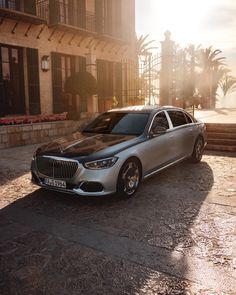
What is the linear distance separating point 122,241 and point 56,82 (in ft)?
40.0

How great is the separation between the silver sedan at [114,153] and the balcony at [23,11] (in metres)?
8.20

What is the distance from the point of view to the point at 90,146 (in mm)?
5270

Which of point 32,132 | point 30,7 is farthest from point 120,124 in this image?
point 30,7

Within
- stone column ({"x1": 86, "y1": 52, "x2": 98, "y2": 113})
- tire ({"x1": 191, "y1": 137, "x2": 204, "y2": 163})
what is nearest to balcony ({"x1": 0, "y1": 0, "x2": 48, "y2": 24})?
stone column ({"x1": 86, "y1": 52, "x2": 98, "y2": 113})

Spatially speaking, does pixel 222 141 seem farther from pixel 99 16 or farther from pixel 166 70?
pixel 99 16

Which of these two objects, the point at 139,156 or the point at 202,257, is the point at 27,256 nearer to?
the point at 202,257

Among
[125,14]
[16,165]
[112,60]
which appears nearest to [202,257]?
[16,165]

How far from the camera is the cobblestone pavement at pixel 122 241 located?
2.96 m

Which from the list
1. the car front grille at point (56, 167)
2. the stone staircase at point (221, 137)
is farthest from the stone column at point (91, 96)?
the car front grille at point (56, 167)

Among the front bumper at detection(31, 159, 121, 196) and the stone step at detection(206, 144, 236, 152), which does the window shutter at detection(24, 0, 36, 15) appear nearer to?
the stone step at detection(206, 144, 236, 152)

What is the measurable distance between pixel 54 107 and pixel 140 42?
20035 millimetres

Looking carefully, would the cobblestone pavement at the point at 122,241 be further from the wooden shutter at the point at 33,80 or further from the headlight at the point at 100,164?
the wooden shutter at the point at 33,80

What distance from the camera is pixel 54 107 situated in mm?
14969

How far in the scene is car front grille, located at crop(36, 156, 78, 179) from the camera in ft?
16.1
